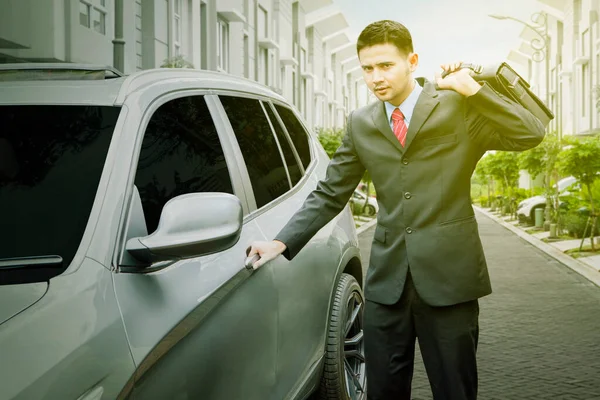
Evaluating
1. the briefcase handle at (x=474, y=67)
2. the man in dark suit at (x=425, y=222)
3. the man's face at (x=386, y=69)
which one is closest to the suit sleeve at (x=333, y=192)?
the man in dark suit at (x=425, y=222)

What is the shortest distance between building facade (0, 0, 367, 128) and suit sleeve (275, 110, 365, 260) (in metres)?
11.5

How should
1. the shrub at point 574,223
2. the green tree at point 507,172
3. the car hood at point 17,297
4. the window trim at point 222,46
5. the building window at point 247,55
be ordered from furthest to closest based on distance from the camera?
the green tree at point 507,172, the building window at point 247,55, the window trim at point 222,46, the shrub at point 574,223, the car hood at point 17,297

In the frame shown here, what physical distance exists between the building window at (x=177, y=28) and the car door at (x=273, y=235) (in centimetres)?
1870

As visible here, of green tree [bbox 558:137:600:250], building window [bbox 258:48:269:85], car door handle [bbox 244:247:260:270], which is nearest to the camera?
car door handle [bbox 244:247:260:270]

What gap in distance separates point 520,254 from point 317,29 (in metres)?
37.0

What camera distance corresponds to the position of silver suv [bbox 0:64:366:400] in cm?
190

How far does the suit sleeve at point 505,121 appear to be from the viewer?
9.75ft

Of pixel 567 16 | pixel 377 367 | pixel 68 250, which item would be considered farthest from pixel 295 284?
pixel 567 16

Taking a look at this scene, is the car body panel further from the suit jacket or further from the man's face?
the man's face

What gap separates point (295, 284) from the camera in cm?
347

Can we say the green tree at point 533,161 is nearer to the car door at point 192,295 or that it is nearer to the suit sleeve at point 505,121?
the suit sleeve at point 505,121

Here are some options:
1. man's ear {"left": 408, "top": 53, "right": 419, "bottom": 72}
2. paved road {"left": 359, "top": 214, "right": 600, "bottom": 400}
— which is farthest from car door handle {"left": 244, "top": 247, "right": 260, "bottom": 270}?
paved road {"left": 359, "top": 214, "right": 600, "bottom": 400}

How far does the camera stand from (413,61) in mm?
3219

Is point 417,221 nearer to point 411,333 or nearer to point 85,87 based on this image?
point 411,333
